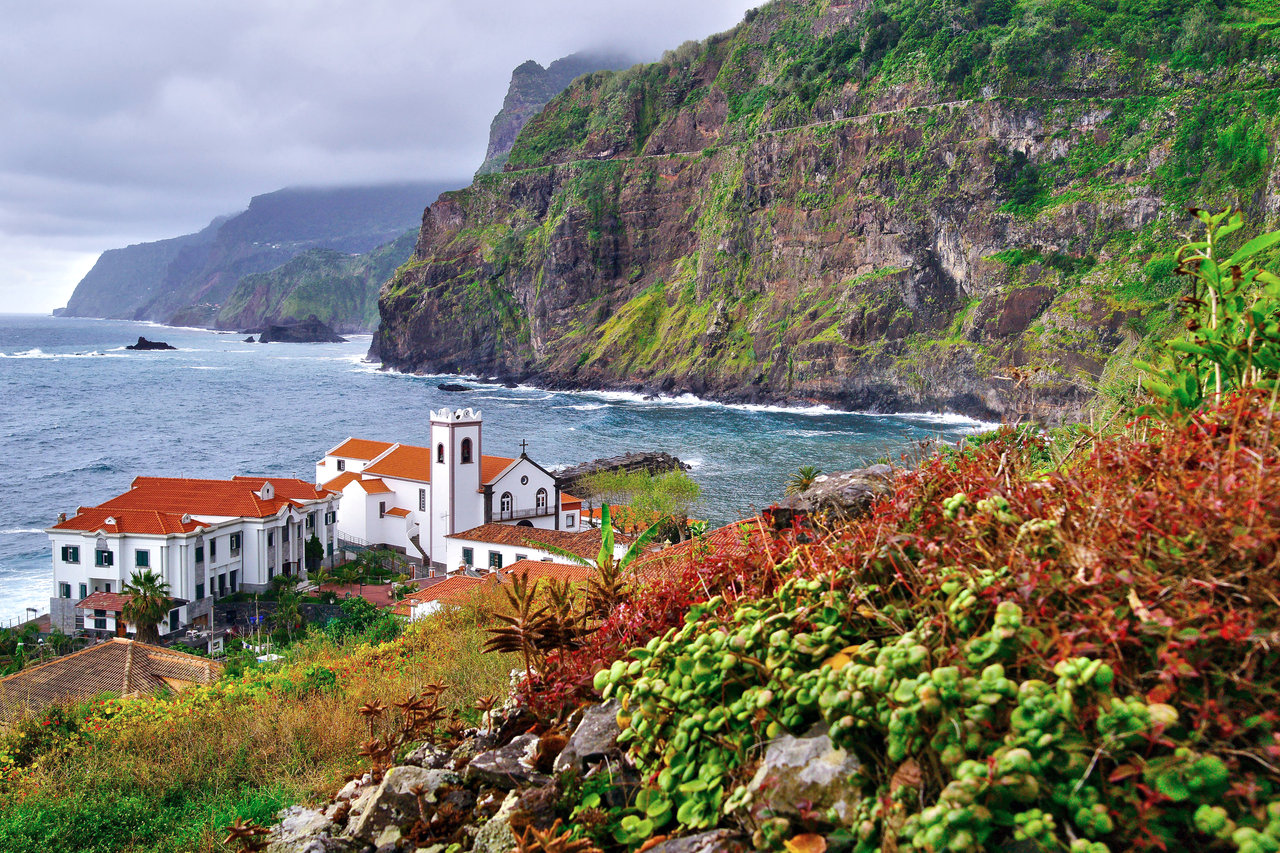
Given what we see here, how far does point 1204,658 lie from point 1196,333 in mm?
2513

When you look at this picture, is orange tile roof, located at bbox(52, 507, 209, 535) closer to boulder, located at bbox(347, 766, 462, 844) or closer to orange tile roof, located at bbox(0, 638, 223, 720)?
orange tile roof, located at bbox(0, 638, 223, 720)

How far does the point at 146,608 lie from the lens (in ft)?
82.1

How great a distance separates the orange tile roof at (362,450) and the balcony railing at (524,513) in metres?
9.63

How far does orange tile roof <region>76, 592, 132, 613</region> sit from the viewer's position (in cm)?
2747

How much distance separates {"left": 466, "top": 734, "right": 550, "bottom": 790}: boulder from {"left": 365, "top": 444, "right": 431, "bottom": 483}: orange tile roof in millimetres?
34930

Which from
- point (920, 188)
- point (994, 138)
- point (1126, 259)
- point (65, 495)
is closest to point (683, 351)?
point (920, 188)

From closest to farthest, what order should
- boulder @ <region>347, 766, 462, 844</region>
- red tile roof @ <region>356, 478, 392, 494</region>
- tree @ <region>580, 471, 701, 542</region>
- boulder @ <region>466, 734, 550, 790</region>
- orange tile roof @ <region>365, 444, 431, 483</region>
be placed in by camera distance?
1. boulder @ <region>466, 734, 550, 790</region>
2. boulder @ <region>347, 766, 462, 844</region>
3. red tile roof @ <region>356, 478, 392, 494</region>
4. orange tile roof @ <region>365, 444, 431, 483</region>
5. tree @ <region>580, 471, 701, 542</region>

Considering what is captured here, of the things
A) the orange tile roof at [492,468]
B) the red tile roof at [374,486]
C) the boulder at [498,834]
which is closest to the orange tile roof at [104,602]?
the red tile roof at [374,486]

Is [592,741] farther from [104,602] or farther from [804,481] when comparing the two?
[104,602]

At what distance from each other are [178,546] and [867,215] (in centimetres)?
7895

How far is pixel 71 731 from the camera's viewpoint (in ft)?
30.6

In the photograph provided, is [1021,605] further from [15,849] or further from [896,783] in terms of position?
[15,849]

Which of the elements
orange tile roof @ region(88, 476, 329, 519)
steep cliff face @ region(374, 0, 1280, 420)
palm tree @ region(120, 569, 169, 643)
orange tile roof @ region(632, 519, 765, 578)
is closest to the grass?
orange tile roof @ region(632, 519, 765, 578)

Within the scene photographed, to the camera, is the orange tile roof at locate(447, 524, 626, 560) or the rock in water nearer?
the orange tile roof at locate(447, 524, 626, 560)
